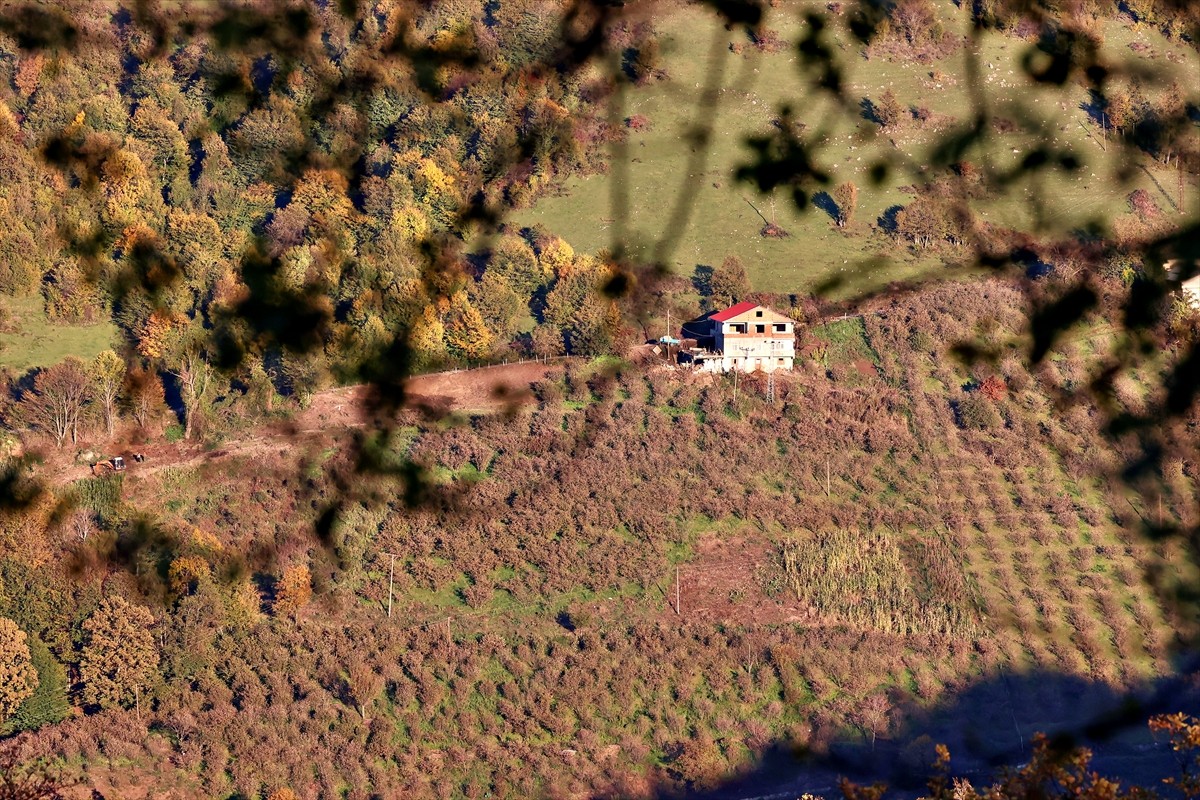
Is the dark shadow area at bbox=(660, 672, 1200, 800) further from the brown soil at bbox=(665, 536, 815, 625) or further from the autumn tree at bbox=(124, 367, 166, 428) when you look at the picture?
the autumn tree at bbox=(124, 367, 166, 428)

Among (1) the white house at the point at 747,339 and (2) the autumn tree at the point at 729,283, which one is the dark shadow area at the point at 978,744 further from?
(2) the autumn tree at the point at 729,283

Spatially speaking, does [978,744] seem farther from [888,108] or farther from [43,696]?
[43,696]

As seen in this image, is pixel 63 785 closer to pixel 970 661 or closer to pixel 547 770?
pixel 547 770

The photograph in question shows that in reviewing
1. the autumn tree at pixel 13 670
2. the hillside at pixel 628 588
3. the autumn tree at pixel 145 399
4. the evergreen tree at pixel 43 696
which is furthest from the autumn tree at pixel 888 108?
the autumn tree at pixel 13 670

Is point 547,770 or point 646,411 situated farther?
point 646,411

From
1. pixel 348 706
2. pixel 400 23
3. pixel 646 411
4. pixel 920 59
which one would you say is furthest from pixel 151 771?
pixel 400 23

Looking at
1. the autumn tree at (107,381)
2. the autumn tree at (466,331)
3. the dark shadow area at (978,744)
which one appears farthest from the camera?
the autumn tree at (466,331)

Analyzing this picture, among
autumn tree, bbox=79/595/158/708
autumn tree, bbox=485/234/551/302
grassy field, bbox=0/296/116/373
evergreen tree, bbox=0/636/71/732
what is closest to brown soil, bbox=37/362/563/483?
autumn tree, bbox=485/234/551/302
